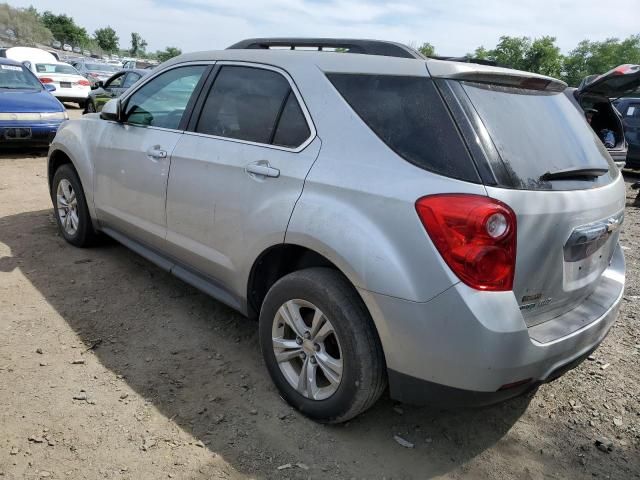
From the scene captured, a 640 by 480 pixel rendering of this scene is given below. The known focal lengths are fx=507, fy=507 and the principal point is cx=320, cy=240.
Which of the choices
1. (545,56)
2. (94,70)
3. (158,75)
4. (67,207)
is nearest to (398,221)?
(158,75)

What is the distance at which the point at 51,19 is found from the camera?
87.3 meters

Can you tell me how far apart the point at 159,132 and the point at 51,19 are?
102 meters

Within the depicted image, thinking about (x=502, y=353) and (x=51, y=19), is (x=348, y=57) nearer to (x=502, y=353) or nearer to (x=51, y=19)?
(x=502, y=353)

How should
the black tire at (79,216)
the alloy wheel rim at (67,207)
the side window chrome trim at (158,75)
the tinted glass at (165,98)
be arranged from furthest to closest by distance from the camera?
the alloy wheel rim at (67,207) < the black tire at (79,216) < the tinted glass at (165,98) < the side window chrome trim at (158,75)

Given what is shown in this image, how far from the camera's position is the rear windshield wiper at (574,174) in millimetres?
2163

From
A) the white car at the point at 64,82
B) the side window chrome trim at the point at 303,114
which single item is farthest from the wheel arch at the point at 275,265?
the white car at the point at 64,82

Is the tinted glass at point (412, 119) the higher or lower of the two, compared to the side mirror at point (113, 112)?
higher

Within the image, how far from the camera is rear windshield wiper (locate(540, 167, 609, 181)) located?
7.10ft

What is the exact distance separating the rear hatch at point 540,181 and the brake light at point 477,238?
48 millimetres

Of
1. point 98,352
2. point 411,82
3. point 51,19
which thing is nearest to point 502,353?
point 411,82

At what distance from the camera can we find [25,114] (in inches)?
321

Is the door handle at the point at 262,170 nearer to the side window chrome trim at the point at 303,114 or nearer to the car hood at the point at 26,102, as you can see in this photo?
the side window chrome trim at the point at 303,114

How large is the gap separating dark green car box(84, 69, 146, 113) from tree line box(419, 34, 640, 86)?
128 ft

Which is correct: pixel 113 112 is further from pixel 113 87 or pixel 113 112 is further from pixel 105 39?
pixel 105 39
